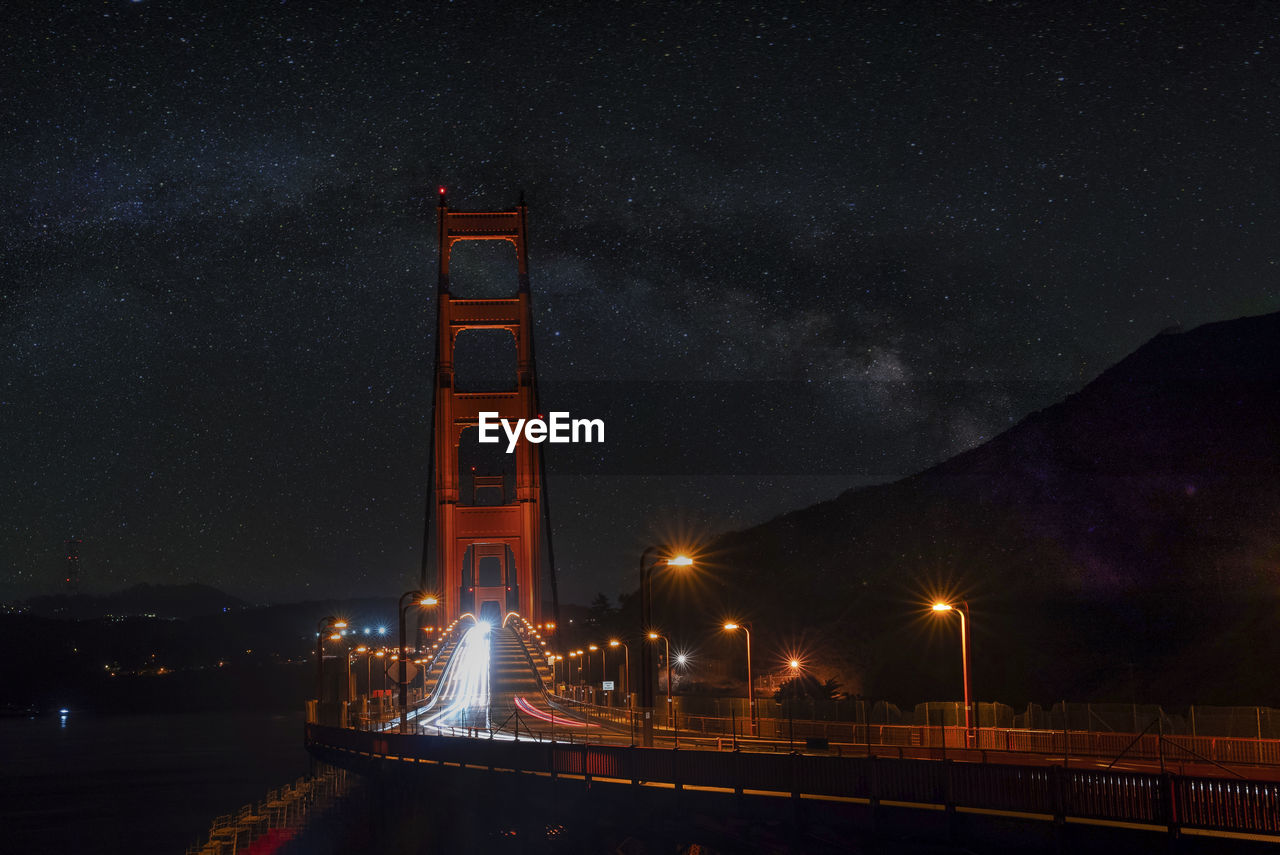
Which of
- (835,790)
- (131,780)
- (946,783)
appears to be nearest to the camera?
(946,783)

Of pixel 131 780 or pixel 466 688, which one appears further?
pixel 131 780

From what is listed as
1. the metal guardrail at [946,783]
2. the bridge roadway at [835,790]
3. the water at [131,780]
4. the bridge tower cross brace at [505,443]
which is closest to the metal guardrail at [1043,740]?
the bridge roadway at [835,790]

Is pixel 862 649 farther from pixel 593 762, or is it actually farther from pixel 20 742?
pixel 20 742

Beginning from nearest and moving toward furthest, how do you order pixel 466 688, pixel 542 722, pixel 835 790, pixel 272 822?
pixel 835 790 → pixel 542 722 → pixel 272 822 → pixel 466 688

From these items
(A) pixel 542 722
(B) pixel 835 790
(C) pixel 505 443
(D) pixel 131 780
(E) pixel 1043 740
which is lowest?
(D) pixel 131 780

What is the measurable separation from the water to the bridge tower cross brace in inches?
890

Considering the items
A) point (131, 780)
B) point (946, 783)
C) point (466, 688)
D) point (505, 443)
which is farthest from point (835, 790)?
point (505, 443)

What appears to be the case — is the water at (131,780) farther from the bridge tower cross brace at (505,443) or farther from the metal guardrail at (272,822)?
the bridge tower cross brace at (505,443)

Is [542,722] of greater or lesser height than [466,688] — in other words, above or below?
below

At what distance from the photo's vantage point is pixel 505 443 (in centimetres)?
12800

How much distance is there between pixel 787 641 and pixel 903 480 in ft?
247

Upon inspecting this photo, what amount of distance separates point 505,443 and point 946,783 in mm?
105726

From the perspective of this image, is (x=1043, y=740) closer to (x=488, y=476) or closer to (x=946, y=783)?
(x=946, y=783)

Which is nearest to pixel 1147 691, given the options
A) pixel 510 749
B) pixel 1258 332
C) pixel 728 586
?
pixel 510 749
